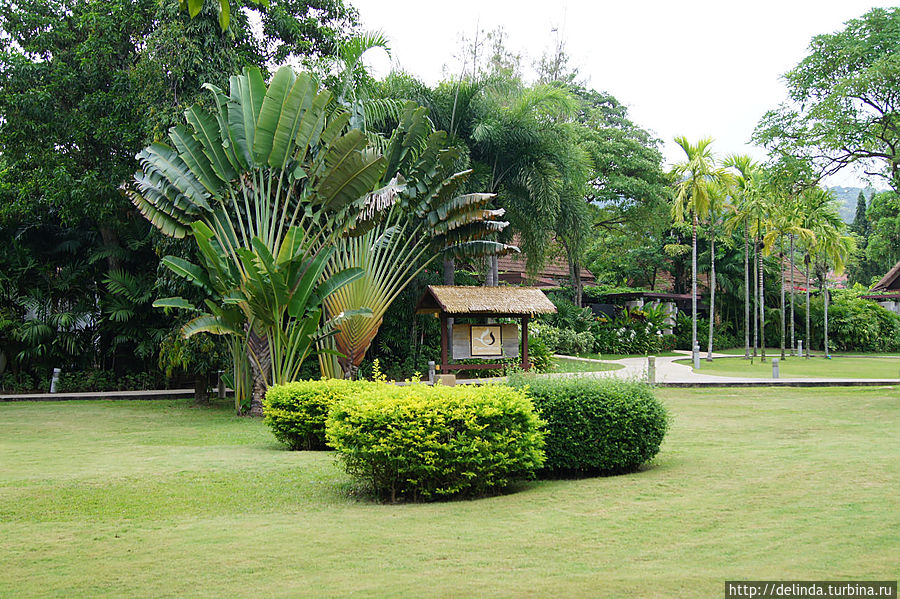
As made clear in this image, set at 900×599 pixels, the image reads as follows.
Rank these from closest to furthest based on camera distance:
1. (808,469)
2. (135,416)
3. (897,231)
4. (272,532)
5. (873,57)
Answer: (272,532), (808,469), (135,416), (873,57), (897,231)

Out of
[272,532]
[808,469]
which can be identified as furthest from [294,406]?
[808,469]

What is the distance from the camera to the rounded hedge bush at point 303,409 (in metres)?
10.8

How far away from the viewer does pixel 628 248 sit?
4450 centimetres

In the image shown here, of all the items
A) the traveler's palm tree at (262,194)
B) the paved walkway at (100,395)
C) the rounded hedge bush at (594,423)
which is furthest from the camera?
the paved walkway at (100,395)

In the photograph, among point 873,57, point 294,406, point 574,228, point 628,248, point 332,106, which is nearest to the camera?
point 294,406

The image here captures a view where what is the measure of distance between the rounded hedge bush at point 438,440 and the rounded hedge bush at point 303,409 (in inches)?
131

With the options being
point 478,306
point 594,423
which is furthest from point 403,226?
point 594,423

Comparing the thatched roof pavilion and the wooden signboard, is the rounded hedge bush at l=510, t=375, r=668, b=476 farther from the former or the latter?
the wooden signboard

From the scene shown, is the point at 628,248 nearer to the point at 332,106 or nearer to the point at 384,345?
the point at 384,345

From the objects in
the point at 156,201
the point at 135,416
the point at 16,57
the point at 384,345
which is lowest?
the point at 135,416

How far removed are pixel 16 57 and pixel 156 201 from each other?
7.88 meters

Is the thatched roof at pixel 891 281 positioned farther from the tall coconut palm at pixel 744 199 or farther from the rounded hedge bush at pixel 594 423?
the rounded hedge bush at pixel 594 423

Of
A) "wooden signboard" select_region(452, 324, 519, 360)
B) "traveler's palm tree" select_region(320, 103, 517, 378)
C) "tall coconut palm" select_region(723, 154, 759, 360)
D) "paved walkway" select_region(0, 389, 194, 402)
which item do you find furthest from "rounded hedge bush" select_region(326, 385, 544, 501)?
"tall coconut palm" select_region(723, 154, 759, 360)

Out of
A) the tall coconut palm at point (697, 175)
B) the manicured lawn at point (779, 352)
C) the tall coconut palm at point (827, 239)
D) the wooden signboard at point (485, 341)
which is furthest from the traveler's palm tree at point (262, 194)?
the manicured lawn at point (779, 352)
